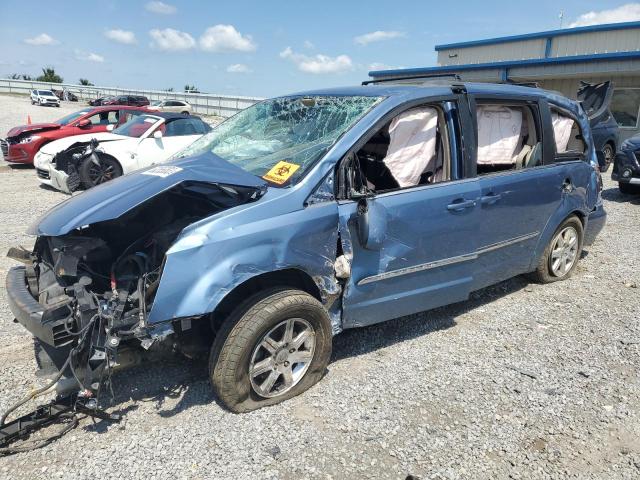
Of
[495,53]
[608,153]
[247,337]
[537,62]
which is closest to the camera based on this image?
[247,337]

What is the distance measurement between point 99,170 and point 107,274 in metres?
6.79

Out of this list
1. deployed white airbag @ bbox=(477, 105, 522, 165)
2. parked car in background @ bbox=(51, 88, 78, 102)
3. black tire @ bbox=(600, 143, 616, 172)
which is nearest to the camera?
deployed white airbag @ bbox=(477, 105, 522, 165)

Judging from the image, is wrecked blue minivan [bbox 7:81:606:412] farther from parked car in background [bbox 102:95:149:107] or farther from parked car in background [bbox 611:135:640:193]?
parked car in background [bbox 102:95:149:107]

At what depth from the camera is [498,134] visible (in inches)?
171

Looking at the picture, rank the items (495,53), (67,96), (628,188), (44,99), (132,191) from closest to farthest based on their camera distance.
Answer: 1. (132,191)
2. (628,188)
3. (495,53)
4. (44,99)
5. (67,96)

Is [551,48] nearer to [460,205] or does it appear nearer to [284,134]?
[460,205]

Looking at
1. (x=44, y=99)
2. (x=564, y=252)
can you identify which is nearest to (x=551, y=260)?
(x=564, y=252)

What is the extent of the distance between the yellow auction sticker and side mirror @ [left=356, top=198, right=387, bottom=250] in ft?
1.55

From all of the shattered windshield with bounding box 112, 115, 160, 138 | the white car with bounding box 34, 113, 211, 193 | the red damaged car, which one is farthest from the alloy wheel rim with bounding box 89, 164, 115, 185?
the red damaged car

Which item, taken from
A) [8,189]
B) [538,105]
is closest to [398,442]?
[538,105]

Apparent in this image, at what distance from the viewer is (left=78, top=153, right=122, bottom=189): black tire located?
9.21 m

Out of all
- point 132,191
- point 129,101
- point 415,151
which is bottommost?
point 132,191

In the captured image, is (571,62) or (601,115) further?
(571,62)

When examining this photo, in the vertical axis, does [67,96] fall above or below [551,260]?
above
